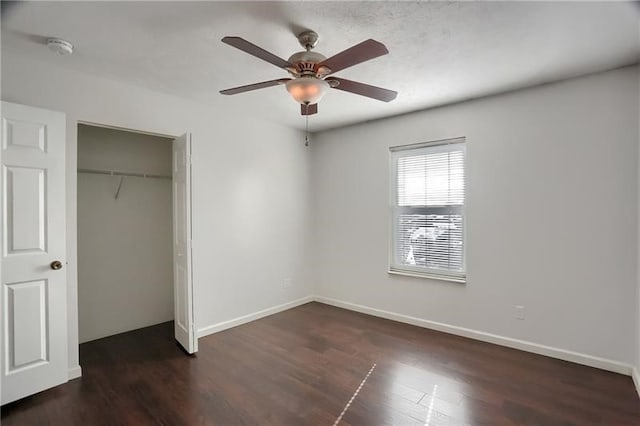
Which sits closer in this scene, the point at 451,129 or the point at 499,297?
the point at 499,297

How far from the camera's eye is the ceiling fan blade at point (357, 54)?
1.60 m

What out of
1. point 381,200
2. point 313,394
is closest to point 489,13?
point 381,200

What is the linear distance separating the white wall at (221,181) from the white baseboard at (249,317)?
58 mm

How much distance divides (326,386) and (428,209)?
2265 millimetres

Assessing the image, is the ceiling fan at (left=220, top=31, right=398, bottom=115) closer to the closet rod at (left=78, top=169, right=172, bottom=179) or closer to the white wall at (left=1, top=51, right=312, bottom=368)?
the white wall at (left=1, top=51, right=312, bottom=368)

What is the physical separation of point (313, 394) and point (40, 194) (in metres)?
2.53

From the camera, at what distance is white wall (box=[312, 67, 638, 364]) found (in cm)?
259

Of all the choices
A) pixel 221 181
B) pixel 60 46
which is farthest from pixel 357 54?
pixel 221 181

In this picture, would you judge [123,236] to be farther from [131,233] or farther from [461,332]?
[461,332]

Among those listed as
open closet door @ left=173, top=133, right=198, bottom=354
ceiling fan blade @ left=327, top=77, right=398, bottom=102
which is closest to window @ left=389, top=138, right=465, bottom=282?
ceiling fan blade @ left=327, top=77, right=398, bottom=102

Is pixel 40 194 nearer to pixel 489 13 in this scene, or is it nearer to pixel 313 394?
pixel 313 394

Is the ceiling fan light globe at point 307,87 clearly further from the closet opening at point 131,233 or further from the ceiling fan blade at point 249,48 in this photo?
the closet opening at point 131,233

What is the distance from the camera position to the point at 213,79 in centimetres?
280

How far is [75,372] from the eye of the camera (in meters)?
2.56
